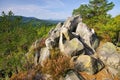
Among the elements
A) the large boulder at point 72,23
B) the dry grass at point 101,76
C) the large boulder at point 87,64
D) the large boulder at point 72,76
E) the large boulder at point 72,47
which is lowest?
the dry grass at point 101,76

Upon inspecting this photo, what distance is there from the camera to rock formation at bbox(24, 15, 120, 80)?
2040 centimetres

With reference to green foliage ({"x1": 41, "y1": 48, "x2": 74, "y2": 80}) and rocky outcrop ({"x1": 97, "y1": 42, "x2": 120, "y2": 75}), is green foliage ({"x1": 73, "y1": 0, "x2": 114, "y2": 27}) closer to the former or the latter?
rocky outcrop ({"x1": 97, "y1": 42, "x2": 120, "y2": 75})

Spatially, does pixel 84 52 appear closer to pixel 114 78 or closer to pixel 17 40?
pixel 114 78

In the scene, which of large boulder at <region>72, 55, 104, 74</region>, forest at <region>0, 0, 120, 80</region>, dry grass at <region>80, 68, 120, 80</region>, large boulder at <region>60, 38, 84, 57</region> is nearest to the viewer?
dry grass at <region>80, 68, 120, 80</region>

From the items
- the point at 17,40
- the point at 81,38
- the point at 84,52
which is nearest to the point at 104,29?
the point at 81,38

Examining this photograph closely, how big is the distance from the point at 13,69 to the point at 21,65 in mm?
1473

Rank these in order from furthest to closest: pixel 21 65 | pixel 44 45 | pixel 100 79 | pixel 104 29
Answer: pixel 104 29, pixel 44 45, pixel 21 65, pixel 100 79

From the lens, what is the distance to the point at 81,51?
21.5 meters

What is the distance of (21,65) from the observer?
70.6 feet

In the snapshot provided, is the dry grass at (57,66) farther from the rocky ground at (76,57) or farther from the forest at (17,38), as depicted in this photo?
the forest at (17,38)

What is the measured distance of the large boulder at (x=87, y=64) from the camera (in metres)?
20.2

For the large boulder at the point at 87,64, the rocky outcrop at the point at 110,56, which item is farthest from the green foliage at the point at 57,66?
the rocky outcrop at the point at 110,56

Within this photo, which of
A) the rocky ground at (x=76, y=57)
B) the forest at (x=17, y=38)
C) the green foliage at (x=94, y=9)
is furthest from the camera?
the green foliage at (x=94, y=9)

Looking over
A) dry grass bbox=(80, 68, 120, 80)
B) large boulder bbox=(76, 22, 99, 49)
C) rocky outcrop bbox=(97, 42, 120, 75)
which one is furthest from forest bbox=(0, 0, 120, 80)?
dry grass bbox=(80, 68, 120, 80)
